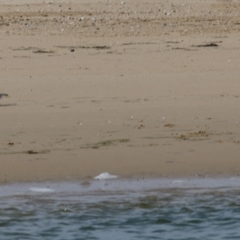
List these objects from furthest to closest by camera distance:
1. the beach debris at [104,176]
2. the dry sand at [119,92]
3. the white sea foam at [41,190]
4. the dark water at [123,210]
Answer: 1. the dry sand at [119,92]
2. the beach debris at [104,176]
3. the white sea foam at [41,190]
4. the dark water at [123,210]

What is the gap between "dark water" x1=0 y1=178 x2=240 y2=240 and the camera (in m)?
6.59

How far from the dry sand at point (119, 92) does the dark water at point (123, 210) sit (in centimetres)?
26

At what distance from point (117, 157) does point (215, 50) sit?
5677 mm

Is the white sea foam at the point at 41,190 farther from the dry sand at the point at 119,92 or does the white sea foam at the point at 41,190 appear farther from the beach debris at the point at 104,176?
the beach debris at the point at 104,176

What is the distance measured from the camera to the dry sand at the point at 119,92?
783 cm

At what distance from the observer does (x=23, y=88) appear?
10828 mm

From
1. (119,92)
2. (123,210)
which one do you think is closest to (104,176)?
(123,210)

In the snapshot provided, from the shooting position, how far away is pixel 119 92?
10570 millimetres

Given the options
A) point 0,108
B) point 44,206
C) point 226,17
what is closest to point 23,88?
point 0,108

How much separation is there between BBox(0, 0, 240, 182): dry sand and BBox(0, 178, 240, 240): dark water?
0.26 meters

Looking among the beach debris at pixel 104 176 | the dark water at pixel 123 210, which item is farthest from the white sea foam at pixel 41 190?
the beach debris at pixel 104 176

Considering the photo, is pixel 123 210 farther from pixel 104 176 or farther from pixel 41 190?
pixel 41 190

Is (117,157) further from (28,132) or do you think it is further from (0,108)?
(0,108)

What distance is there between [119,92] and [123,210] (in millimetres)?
3854
